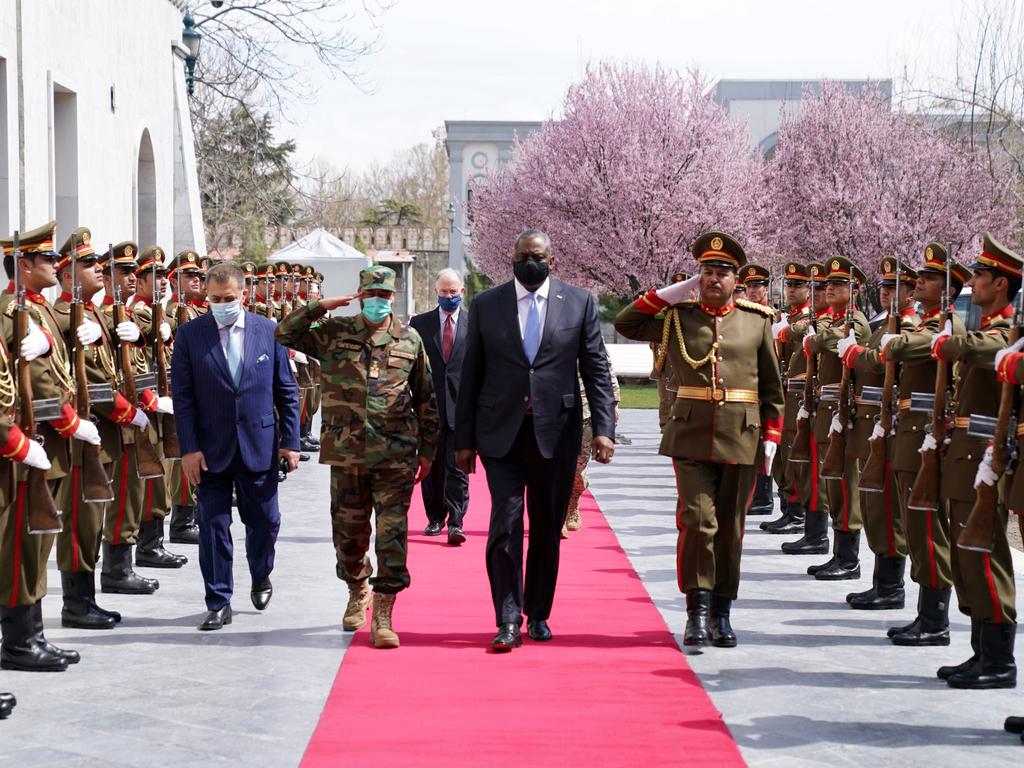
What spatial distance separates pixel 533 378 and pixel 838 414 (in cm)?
278

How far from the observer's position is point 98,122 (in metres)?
18.2

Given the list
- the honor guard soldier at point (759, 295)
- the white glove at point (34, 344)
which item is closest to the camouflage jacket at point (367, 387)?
the white glove at point (34, 344)

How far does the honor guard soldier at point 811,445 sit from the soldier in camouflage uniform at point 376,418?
3.66 metres

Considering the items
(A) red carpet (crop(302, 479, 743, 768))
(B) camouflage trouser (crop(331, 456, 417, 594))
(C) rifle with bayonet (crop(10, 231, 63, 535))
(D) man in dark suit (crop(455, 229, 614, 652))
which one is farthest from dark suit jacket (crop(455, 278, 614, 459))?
(C) rifle with bayonet (crop(10, 231, 63, 535))

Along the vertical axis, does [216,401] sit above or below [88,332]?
below

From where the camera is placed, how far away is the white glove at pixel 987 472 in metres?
6.12

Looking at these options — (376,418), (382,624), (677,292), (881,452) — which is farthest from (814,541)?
(376,418)

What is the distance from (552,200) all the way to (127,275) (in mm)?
31504

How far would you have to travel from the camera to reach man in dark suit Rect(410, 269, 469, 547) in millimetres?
10820

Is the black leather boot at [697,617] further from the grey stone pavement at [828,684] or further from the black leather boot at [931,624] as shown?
the black leather boot at [931,624]

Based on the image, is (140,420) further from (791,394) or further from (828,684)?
(791,394)

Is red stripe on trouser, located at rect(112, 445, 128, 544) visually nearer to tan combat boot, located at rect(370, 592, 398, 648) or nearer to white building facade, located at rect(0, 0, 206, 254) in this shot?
tan combat boot, located at rect(370, 592, 398, 648)

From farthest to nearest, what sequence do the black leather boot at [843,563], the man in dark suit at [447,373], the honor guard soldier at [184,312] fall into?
the man in dark suit at [447,373], the honor guard soldier at [184,312], the black leather boot at [843,563]

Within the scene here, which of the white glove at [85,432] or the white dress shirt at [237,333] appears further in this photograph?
the white dress shirt at [237,333]
